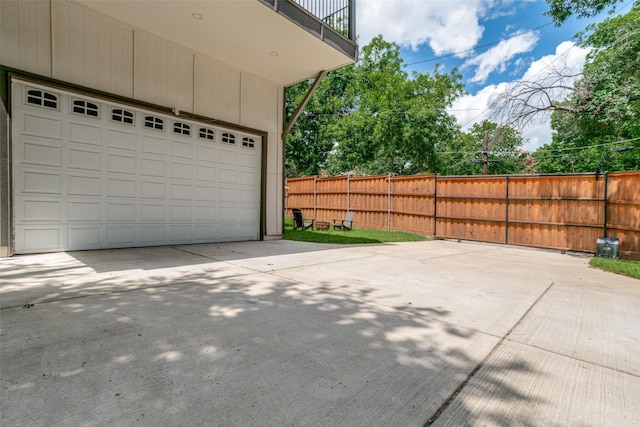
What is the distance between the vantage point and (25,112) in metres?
5.02

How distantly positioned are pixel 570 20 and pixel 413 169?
17.8m

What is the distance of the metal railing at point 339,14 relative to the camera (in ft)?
22.4

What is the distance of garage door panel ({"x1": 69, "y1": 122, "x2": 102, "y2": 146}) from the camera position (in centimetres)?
551

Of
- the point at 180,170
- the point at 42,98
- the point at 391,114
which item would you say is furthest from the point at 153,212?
the point at 391,114

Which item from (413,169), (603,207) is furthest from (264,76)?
(413,169)

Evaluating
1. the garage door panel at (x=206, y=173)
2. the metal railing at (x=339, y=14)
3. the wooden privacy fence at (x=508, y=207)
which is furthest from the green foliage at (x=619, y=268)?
the garage door panel at (x=206, y=173)

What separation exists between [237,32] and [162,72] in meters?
1.85

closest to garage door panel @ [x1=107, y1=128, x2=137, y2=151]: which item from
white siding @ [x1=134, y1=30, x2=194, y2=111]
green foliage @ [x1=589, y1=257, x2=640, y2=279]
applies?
white siding @ [x1=134, y1=30, x2=194, y2=111]

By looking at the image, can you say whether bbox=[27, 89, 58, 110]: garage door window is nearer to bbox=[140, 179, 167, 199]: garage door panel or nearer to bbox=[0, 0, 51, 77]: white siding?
bbox=[0, 0, 51, 77]: white siding

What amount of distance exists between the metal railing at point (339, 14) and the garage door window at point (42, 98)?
526 cm

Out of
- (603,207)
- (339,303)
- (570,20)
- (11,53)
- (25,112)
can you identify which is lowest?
(339,303)

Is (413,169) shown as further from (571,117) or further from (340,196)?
(571,117)

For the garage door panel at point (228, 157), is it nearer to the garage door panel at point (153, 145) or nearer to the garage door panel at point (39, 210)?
the garage door panel at point (153, 145)

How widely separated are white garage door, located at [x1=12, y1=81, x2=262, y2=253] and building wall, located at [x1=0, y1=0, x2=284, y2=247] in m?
0.38
